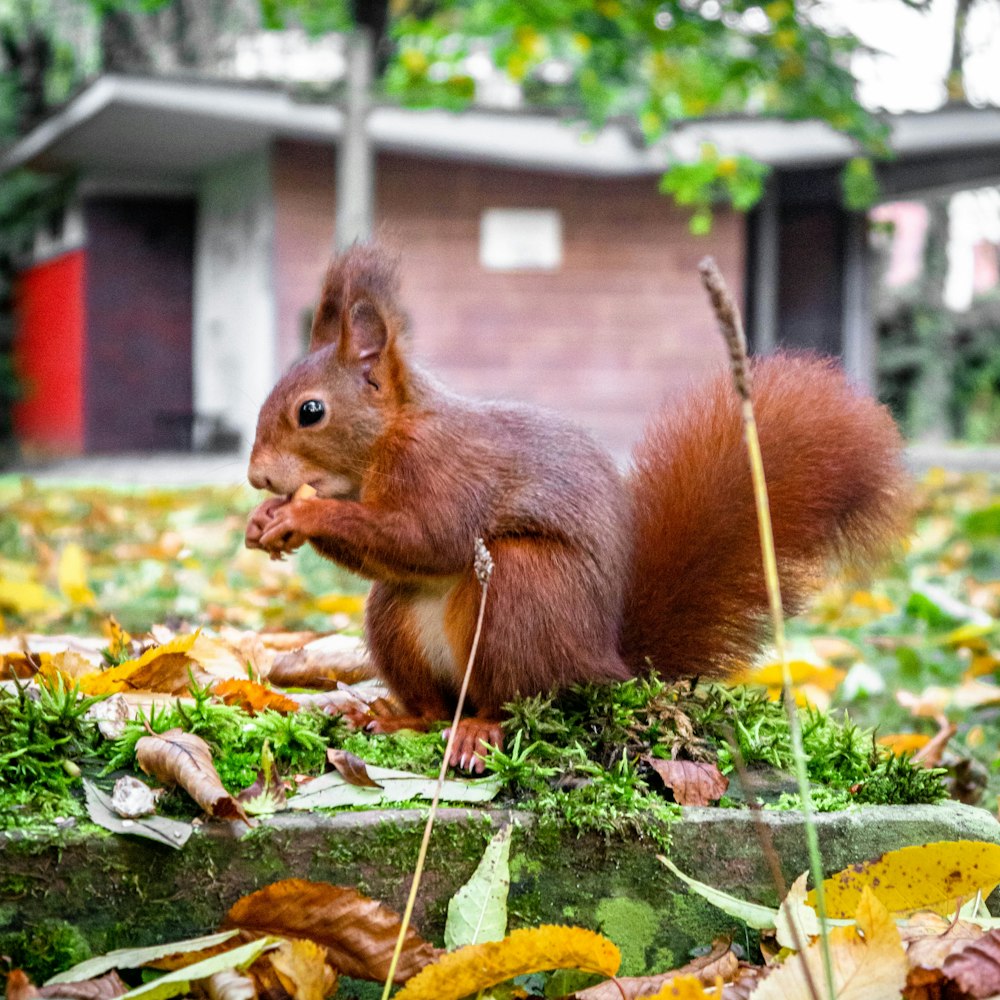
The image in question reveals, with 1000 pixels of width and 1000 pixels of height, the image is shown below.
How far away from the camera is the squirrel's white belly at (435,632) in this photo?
1703 mm

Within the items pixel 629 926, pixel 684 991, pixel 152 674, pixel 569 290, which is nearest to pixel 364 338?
pixel 152 674

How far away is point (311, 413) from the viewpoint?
1.78 metres

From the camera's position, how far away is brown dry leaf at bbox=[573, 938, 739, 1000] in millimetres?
1273

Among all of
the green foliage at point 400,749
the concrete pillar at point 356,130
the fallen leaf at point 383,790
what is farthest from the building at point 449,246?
the fallen leaf at point 383,790

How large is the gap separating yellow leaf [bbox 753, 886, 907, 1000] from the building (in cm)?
853

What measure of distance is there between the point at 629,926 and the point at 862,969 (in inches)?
12.2

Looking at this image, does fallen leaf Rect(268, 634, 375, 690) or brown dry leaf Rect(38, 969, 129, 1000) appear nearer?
brown dry leaf Rect(38, 969, 129, 1000)

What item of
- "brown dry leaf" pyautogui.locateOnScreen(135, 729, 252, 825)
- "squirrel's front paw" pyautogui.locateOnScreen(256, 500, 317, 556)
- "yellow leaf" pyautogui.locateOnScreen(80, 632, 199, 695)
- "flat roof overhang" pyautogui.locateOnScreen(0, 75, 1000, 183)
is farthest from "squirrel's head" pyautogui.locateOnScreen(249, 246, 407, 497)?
"flat roof overhang" pyautogui.locateOnScreen(0, 75, 1000, 183)

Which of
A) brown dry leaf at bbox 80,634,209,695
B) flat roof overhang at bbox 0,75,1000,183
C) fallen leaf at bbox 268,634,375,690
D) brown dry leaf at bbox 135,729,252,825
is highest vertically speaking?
flat roof overhang at bbox 0,75,1000,183

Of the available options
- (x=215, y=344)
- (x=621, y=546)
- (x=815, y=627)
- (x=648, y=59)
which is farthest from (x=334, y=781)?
(x=215, y=344)

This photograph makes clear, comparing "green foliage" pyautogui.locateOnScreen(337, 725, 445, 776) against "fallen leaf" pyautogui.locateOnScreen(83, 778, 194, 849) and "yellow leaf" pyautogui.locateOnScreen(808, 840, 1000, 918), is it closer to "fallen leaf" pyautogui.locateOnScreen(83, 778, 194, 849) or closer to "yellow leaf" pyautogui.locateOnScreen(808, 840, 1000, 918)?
"fallen leaf" pyautogui.locateOnScreen(83, 778, 194, 849)

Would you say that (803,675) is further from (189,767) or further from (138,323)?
(138,323)

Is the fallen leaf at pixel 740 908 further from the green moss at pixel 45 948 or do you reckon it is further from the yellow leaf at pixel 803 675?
the yellow leaf at pixel 803 675

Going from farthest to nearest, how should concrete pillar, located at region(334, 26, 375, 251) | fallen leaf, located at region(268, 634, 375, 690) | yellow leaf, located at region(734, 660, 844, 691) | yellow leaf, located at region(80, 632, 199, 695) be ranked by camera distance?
concrete pillar, located at region(334, 26, 375, 251) < yellow leaf, located at region(734, 660, 844, 691) < fallen leaf, located at region(268, 634, 375, 690) < yellow leaf, located at region(80, 632, 199, 695)
